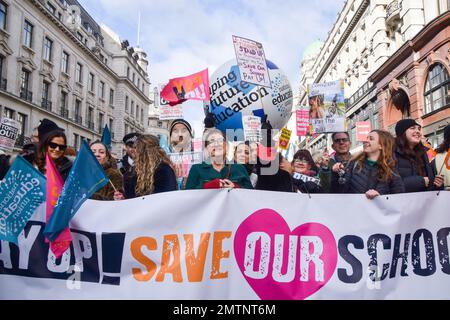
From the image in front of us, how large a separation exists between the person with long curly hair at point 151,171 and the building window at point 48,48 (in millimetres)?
35754

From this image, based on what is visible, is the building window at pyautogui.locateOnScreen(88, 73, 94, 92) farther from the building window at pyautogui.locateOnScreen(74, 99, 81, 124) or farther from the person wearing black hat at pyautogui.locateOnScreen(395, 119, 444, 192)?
the person wearing black hat at pyautogui.locateOnScreen(395, 119, 444, 192)

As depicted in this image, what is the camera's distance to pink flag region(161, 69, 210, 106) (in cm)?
615

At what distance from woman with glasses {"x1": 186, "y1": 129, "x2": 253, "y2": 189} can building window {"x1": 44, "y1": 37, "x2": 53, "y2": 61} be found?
36023 millimetres

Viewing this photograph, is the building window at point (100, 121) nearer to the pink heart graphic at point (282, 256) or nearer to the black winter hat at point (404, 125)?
the black winter hat at point (404, 125)

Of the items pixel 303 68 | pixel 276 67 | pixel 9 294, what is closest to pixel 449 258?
pixel 9 294

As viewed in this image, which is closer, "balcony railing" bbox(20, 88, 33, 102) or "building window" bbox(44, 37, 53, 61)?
"balcony railing" bbox(20, 88, 33, 102)

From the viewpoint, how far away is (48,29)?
113 feet

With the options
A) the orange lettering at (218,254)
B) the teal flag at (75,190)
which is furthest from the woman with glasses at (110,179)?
the orange lettering at (218,254)

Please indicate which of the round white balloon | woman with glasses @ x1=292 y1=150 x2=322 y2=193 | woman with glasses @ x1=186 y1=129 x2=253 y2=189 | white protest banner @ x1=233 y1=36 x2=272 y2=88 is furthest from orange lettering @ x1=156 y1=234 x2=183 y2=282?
white protest banner @ x1=233 y1=36 x2=272 y2=88

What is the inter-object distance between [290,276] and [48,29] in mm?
38380

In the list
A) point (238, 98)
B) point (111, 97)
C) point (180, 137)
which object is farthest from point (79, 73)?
point (180, 137)

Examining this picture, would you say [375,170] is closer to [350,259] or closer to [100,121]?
[350,259]

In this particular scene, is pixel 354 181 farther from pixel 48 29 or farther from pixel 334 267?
pixel 48 29

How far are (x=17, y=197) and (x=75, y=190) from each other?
56cm
